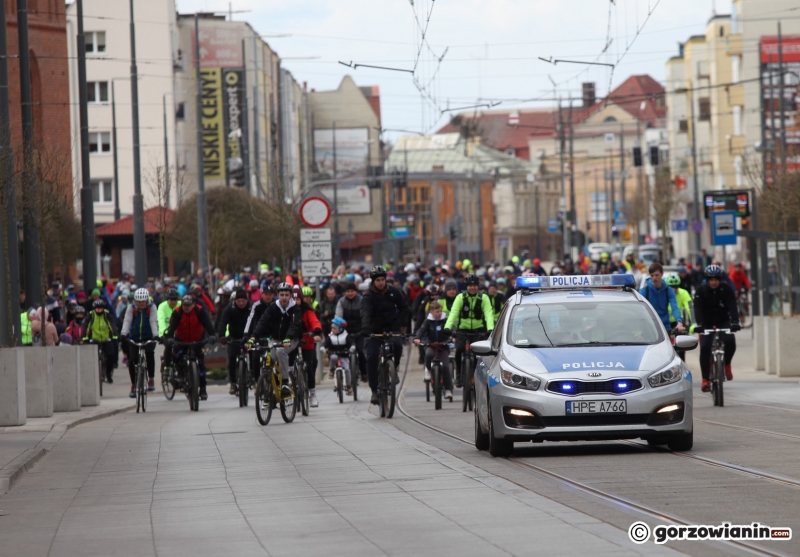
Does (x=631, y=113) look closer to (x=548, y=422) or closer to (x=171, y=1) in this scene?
(x=171, y=1)

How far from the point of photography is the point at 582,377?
1295cm

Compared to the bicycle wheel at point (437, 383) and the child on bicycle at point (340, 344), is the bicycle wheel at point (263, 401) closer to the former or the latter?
the bicycle wheel at point (437, 383)

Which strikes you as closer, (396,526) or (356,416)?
(396,526)

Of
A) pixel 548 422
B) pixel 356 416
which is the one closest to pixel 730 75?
pixel 356 416

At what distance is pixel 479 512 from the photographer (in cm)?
972

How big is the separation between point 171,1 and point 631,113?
95.3 metres

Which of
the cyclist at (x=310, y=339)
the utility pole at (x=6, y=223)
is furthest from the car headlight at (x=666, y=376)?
the utility pole at (x=6, y=223)

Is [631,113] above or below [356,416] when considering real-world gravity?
above

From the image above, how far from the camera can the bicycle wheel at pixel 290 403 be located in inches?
773

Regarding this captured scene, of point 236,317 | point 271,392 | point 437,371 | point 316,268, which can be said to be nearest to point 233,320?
point 236,317

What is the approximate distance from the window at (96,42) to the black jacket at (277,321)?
63.9m

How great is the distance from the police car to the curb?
3933 millimetres

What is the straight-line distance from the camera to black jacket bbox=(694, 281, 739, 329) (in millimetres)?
20703

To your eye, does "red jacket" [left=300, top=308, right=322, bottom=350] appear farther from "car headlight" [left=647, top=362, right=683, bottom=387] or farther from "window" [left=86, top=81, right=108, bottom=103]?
Result: "window" [left=86, top=81, right=108, bottom=103]
